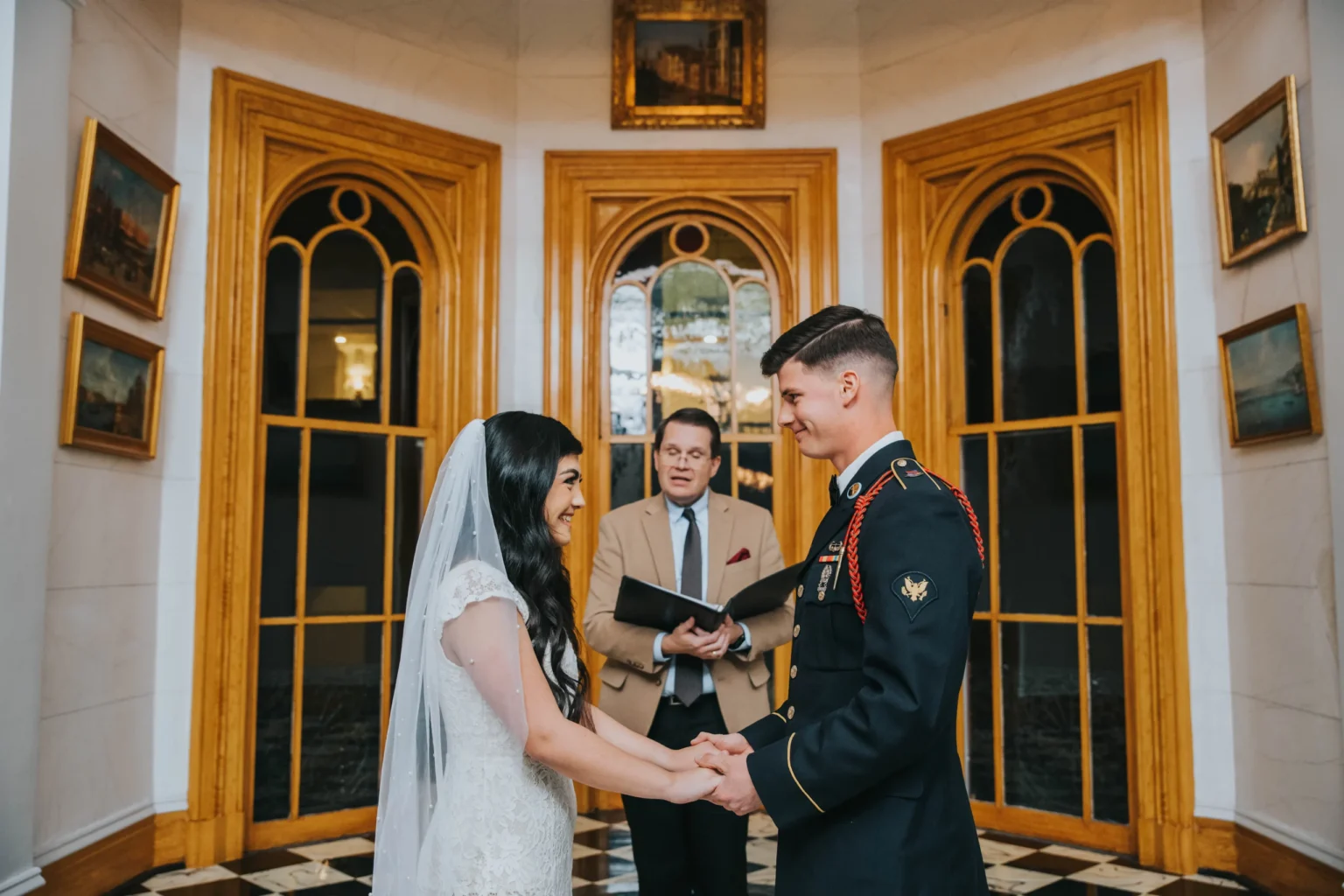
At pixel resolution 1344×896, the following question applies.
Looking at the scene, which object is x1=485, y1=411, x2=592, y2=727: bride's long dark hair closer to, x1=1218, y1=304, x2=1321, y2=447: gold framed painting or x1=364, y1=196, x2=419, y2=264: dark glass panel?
x1=1218, y1=304, x2=1321, y2=447: gold framed painting

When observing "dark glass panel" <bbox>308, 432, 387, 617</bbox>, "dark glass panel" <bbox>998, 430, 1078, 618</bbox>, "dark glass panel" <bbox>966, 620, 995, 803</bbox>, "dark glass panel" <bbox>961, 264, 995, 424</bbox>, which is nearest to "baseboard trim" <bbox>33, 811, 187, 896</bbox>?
"dark glass panel" <bbox>308, 432, 387, 617</bbox>

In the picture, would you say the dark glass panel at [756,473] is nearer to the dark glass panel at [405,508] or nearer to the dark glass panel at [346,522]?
the dark glass panel at [405,508]

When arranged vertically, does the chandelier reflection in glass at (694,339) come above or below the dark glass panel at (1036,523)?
above

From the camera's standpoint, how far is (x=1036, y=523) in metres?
5.11

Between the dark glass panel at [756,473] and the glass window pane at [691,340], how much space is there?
0.21 metres

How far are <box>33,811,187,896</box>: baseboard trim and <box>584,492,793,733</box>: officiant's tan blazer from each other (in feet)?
6.34

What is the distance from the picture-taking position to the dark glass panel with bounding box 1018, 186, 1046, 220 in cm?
523

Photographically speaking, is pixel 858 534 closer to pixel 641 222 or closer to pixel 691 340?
pixel 691 340

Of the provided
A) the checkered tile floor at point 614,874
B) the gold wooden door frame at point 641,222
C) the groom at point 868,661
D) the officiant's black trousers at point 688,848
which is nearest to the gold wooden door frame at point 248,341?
the checkered tile floor at point 614,874

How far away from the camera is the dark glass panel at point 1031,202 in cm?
523

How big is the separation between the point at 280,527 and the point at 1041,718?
351cm

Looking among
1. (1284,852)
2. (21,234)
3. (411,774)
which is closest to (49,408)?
(21,234)

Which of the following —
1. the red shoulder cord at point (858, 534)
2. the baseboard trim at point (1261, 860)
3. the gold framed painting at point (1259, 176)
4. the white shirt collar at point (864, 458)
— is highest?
the gold framed painting at point (1259, 176)

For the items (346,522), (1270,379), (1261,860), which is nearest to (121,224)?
(346,522)
